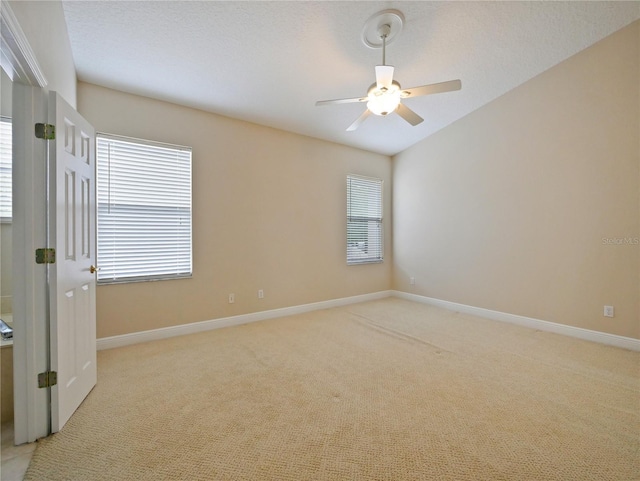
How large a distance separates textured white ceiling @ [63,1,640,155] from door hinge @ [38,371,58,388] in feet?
8.45

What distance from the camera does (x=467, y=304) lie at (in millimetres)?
4277

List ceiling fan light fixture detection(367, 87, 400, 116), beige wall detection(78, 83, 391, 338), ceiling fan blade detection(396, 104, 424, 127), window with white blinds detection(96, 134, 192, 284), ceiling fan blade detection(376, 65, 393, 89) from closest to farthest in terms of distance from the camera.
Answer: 1. ceiling fan blade detection(376, 65, 393, 89)
2. ceiling fan light fixture detection(367, 87, 400, 116)
3. ceiling fan blade detection(396, 104, 424, 127)
4. window with white blinds detection(96, 134, 192, 284)
5. beige wall detection(78, 83, 391, 338)

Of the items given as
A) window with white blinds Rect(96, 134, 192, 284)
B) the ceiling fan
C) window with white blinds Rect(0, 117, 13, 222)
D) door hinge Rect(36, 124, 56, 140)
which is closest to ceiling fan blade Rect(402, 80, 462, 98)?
the ceiling fan

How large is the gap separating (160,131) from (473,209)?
4349mm

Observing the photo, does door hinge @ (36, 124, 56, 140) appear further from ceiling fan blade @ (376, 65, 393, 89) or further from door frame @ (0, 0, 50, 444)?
ceiling fan blade @ (376, 65, 393, 89)

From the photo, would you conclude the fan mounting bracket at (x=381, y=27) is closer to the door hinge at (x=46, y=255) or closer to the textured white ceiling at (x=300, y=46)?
the textured white ceiling at (x=300, y=46)

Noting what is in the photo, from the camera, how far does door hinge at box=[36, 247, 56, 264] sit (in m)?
1.62

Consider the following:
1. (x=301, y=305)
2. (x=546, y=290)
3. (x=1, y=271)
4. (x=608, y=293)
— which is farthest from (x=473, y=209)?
(x=1, y=271)

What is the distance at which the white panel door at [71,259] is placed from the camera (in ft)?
5.49

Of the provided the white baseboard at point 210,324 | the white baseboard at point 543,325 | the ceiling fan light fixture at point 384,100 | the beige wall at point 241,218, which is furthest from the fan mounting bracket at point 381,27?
the white baseboard at point 543,325

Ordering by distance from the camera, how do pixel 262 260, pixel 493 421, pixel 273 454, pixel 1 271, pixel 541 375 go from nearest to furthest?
pixel 273 454 < pixel 493 421 < pixel 541 375 < pixel 1 271 < pixel 262 260

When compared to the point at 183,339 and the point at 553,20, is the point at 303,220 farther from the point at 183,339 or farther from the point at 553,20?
the point at 553,20

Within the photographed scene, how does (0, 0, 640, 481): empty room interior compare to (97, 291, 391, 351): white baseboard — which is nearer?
(0, 0, 640, 481): empty room interior

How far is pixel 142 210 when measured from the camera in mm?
3102
